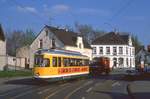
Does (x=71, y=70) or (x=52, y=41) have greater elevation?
(x=52, y=41)

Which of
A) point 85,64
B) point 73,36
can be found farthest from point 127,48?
point 85,64

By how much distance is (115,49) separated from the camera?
391 ft

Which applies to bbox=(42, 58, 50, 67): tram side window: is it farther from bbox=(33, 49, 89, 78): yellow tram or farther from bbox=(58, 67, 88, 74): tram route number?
bbox=(58, 67, 88, 74): tram route number

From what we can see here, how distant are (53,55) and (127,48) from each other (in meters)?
85.2

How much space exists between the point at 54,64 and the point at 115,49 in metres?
84.4

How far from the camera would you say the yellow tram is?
114 ft

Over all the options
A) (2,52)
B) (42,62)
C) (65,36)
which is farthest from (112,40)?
(42,62)

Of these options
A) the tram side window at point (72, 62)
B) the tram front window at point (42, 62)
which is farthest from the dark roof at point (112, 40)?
the tram front window at point (42, 62)

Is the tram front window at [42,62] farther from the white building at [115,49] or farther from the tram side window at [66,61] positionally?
the white building at [115,49]

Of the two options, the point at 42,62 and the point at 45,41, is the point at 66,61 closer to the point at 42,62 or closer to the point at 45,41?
the point at 42,62

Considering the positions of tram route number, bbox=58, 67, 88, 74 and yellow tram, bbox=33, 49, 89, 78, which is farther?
tram route number, bbox=58, 67, 88, 74

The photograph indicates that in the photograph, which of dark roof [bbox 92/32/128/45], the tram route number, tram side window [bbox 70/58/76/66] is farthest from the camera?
dark roof [bbox 92/32/128/45]

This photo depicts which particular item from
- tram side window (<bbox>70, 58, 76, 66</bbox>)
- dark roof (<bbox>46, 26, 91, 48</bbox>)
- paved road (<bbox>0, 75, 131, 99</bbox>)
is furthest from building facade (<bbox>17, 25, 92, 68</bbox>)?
paved road (<bbox>0, 75, 131, 99</bbox>)

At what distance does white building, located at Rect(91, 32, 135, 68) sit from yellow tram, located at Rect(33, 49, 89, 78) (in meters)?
77.4
